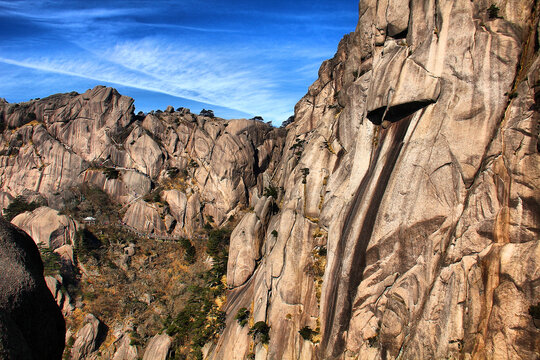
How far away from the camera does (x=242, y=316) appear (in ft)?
136

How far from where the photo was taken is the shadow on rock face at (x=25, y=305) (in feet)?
21.9

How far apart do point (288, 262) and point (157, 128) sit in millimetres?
52330

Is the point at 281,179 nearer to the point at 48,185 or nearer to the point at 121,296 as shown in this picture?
the point at 121,296

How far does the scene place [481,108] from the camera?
2580 cm

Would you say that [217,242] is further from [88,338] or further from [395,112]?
[395,112]

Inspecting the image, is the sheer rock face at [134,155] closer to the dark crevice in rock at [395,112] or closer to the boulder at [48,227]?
the boulder at [48,227]

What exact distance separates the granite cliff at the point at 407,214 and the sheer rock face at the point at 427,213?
0.30ft

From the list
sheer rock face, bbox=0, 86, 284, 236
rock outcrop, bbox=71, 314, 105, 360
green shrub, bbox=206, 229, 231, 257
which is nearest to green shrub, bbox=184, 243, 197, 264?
green shrub, bbox=206, 229, 231, 257

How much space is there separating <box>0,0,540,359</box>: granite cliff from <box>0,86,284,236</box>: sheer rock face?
1407 cm

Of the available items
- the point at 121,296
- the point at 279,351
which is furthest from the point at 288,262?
the point at 121,296

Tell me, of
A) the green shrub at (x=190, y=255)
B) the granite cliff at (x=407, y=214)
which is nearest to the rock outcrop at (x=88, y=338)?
the granite cliff at (x=407, y=214)

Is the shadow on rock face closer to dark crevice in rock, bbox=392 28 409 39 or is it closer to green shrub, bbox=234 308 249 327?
green shrub, bbox=234 308 249 327

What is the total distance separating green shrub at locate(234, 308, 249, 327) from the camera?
4088cm

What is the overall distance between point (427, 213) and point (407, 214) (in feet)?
4.94
